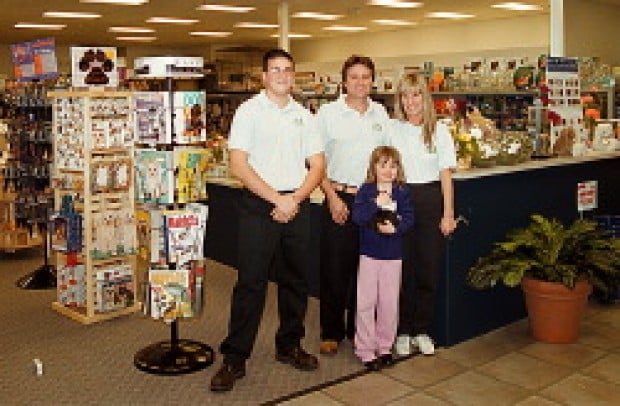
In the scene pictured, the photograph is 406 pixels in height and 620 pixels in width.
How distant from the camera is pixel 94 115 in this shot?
4.96 m

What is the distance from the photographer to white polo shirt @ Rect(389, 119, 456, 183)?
4.09 metres

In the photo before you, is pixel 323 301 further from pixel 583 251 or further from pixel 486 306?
pixel 583 251

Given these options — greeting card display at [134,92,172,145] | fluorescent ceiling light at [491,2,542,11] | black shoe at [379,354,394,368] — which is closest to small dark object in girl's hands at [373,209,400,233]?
black shoe at [379,354,394,368]

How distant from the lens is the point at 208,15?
12305mm

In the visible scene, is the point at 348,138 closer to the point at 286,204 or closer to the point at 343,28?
the point at 286,204

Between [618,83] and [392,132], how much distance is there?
14.8 ft

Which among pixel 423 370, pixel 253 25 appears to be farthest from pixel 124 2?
pixel 423 370

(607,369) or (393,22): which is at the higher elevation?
(393,22)

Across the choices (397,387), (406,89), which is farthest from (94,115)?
(397,387)

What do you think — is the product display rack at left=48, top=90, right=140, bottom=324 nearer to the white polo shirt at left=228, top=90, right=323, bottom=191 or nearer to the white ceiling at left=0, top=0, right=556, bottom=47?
the white polo shirt at left=228, top=90, right=323, bottom=191

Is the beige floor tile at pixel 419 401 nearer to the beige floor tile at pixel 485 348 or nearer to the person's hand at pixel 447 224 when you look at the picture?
the beige floor tile at pixel 485 348

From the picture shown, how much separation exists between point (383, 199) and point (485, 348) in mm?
1304

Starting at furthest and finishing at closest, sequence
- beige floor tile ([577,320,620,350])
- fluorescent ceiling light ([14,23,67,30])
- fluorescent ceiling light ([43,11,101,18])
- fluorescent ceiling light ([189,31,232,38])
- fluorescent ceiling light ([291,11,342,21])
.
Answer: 1. fluorescent ceiling light ([189,31,232,38])
2. fluorescent ceiling light ([14,23,67,30])
3. fluorescent ceiling light ([291,11,342,21])
4. fluorescent ceiling light ([43,11,101,18])
5. beige floor tile ([577,320,620,350])

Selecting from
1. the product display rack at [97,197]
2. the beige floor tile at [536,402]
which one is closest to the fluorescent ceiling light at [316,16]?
the product display rack at [97,197]
